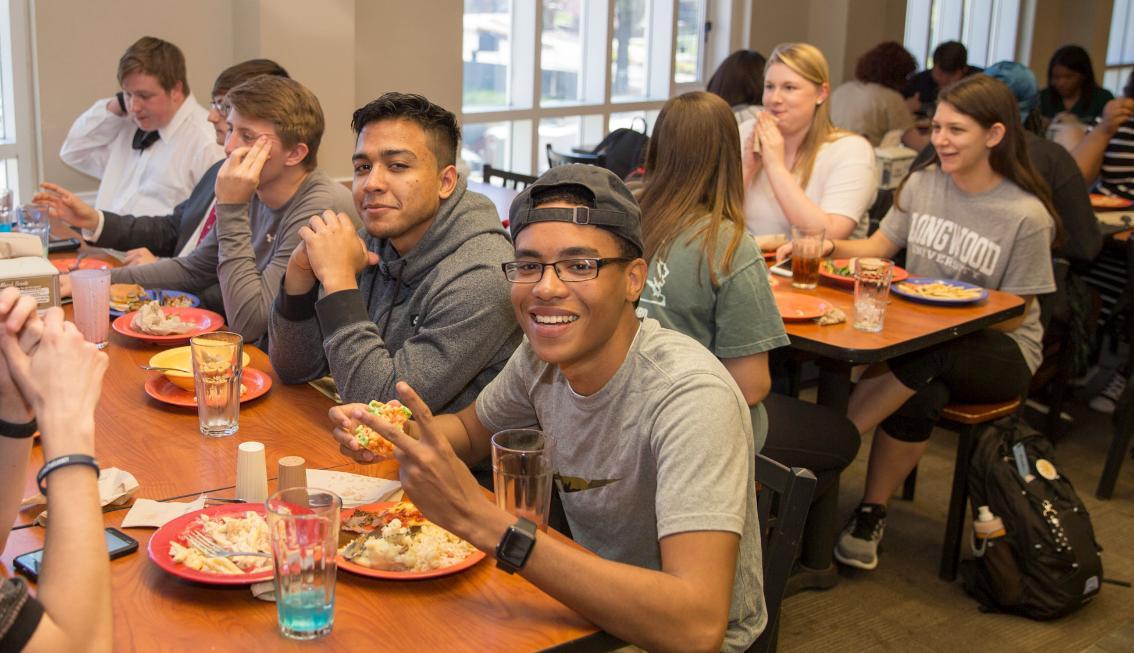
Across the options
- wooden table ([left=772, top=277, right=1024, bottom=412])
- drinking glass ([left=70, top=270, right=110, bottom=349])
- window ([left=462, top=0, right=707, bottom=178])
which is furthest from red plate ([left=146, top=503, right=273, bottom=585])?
window ([left=462, top=0, right=707, bottom=178])

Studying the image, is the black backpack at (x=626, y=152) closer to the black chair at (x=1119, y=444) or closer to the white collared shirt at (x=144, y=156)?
the white collared shirt at (x=144, y=156)

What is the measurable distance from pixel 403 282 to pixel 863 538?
1666 millimetres

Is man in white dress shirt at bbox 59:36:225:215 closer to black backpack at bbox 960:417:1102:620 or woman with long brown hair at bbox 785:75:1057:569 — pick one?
woman with long brown hair at bbox 785:75:1057:569

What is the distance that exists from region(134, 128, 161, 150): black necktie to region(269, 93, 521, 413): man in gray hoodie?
222cm

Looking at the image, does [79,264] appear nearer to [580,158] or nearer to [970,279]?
[580,158]

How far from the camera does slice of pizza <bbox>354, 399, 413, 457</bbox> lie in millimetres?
1783

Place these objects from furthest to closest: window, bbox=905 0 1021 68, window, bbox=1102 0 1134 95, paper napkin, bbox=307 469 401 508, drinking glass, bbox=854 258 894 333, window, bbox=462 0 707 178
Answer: window, bbox=1102 0 1134 95
window, bbox=905 0 1021 68
window, bbox=462 0 707 178
drinking glass, bbox=854 258 894 333
paper napkin, bbox=307 469 401 508

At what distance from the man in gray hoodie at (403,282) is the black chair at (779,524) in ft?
2.22

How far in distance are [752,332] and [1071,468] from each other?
2.20 m

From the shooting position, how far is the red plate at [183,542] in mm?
1382

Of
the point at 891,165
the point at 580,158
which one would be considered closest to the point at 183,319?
the point at 580,158

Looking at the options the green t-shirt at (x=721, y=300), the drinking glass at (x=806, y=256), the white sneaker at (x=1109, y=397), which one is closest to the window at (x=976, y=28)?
the white sneaker at (x=1109, y=397)

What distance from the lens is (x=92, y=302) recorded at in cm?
252

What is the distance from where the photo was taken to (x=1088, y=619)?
9.65 ft
